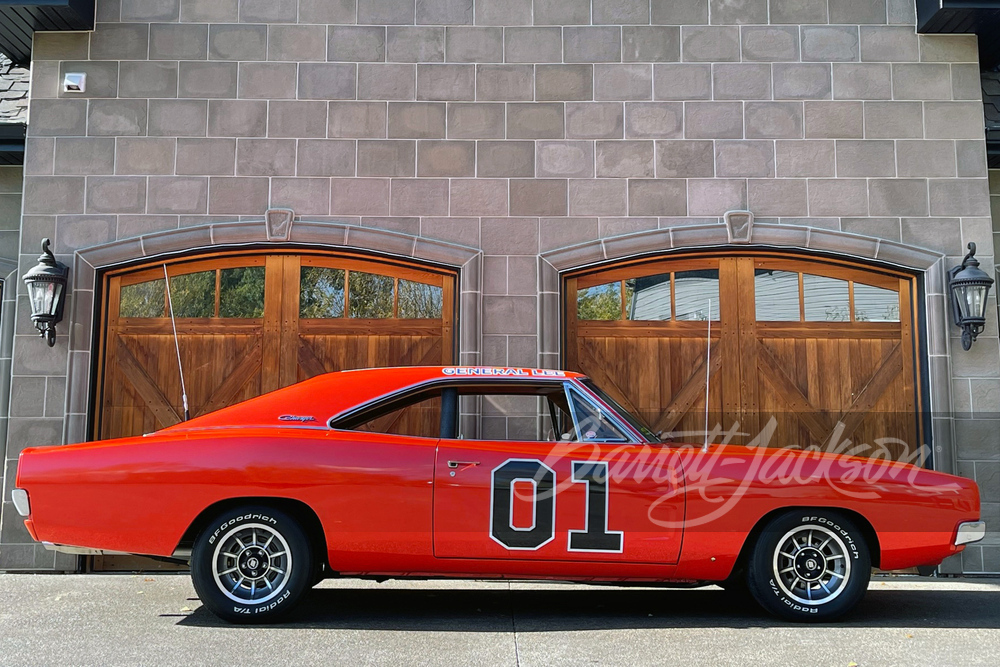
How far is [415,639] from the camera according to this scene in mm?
5074

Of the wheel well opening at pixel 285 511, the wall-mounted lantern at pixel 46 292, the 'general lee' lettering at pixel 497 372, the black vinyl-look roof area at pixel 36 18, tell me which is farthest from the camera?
the black vinyl-look roof area at pixel 36 18

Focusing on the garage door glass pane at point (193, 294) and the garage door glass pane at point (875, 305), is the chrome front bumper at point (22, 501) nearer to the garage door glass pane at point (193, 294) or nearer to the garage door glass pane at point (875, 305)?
the garage door glass pane at point (193, 294)

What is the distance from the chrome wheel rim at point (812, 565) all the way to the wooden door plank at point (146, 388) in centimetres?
537

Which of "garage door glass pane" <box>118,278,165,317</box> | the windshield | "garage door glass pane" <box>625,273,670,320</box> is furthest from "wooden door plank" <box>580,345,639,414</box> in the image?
"garage door glass pane" <box>118,278,165,317</box>

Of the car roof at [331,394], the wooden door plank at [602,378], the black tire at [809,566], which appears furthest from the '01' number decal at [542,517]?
the wooden door plank at [602,378]

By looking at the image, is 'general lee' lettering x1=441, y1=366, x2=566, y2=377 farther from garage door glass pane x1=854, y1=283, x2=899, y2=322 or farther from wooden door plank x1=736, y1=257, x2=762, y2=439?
garage door glass pane x1=854, y1=283, x2=899, y2=322

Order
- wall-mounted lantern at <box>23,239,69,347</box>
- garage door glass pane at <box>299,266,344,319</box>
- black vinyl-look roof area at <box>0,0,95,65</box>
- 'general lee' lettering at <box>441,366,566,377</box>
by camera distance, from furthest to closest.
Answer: garage door glass pane at <box>299,266,344,319</box> → black vinyl-look roof area at <box>0,0,95,65</box> → wall-mounted lantern at <box>23,239,69,347</box> → 'general lee' lettering at <box>441,366,566,377</box>

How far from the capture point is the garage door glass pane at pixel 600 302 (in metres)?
8.38

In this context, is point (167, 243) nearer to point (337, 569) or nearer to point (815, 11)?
point (337, 569)

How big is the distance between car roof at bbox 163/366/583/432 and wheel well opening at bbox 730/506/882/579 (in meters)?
1.46

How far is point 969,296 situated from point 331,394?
224 inches

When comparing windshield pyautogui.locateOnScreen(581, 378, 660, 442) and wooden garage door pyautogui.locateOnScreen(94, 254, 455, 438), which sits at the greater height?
wooden garage door pyautogui.locateOnScreen(94, 254, 455, 438)

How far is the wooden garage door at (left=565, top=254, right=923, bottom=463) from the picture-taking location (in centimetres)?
Result: 822

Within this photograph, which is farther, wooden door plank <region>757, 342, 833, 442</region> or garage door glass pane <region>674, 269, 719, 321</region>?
garage door glass pane <region>674, 269, 719, 321</region>
